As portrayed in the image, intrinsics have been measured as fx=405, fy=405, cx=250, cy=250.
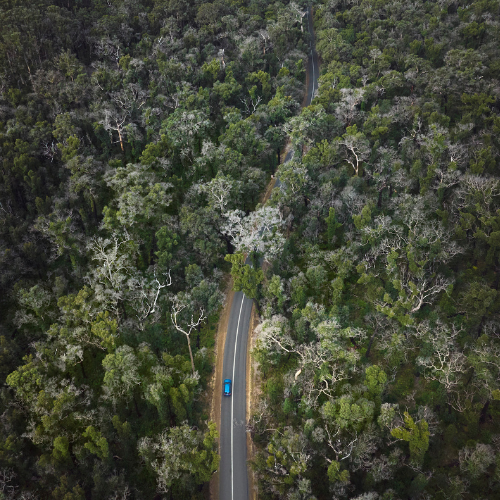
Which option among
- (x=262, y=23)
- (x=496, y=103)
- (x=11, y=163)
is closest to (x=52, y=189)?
(x=11, y=163)

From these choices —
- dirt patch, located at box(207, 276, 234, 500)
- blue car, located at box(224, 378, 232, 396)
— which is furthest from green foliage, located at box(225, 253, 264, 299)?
blue car, located at box(224, 378, 232, 396)

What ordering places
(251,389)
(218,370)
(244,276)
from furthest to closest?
(218,370) < (244,276) < (251,389)

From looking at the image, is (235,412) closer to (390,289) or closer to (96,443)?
(96,443)

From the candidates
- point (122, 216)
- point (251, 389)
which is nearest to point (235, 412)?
point (251, 389)

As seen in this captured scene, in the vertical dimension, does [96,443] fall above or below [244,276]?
below

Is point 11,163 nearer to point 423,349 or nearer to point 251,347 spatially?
point 251,347

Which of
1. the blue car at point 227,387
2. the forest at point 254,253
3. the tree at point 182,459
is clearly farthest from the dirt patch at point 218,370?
the tree at point 182,459
